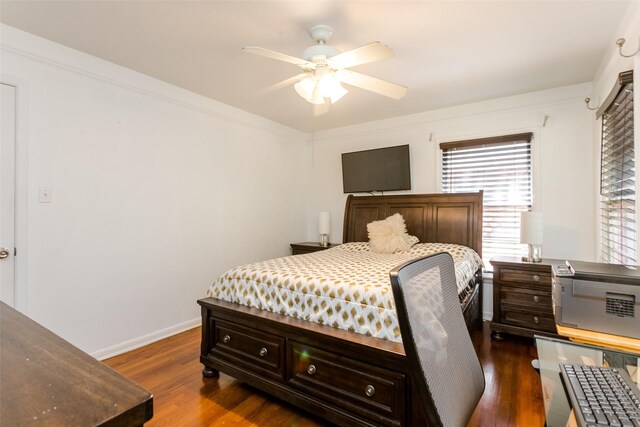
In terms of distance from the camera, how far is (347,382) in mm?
1751

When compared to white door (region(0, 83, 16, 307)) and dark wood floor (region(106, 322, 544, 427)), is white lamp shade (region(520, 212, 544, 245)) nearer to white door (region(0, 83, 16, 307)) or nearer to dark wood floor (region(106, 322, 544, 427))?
dark wood floor (region(106, 322, 544, 427))

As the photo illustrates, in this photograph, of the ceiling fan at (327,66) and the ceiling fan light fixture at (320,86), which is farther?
the ceiling fan light fixture at (320,86)

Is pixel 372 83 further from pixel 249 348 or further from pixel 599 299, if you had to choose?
pixel 249 348

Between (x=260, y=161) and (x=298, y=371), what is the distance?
2907 millimetres

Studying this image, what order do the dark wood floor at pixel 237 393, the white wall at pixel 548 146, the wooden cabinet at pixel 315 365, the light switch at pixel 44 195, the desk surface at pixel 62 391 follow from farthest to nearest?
the white wall at pixel 548 146, the light switch at pixel 44 195, the dark wood floor at pixel 237 393, the wooden cabinet at pixel 315 365, the desk surface at pixel 62 391

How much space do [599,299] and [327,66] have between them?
1928 mm

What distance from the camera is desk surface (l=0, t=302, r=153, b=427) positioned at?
506 millimetres

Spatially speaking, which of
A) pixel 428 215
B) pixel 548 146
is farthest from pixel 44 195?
pixel 548 146

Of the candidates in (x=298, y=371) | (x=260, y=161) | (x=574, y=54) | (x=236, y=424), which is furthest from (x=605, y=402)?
(x=260, y=161)

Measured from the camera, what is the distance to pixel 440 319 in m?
0.98

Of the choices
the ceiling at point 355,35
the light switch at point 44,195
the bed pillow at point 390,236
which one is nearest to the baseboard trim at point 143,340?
the light switch at point 44,195

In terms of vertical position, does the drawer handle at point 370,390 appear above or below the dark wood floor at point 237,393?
above

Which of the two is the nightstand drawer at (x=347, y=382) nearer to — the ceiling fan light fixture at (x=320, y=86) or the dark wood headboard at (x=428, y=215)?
the ceiling fan light fixture at (x=320, y=86)

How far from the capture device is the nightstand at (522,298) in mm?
2832
